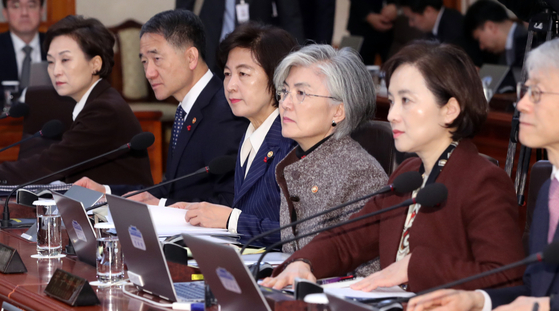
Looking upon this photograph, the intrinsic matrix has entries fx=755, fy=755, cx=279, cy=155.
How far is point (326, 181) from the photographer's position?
1964mm

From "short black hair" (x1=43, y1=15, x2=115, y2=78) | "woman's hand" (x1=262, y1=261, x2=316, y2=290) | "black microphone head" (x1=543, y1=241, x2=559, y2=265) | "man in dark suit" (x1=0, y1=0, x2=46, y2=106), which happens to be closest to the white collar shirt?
"man in dark suit" (x1=0, y1=0, x2=46, y2=106)

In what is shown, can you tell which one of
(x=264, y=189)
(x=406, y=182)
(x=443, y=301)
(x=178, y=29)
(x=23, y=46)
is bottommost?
(x=23, y=46)

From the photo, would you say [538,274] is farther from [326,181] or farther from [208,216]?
[208,216]

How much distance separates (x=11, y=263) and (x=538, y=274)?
1208 mm

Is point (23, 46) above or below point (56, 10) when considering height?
below

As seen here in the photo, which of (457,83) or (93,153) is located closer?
(457,83)

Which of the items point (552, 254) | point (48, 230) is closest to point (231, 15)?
point (48, 230)

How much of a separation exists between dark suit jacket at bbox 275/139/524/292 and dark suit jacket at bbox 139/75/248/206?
0.90 m

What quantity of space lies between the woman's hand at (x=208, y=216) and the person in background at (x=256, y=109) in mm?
58

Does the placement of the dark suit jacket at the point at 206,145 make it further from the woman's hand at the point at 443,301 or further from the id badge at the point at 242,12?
the id badge at the point at 242,12

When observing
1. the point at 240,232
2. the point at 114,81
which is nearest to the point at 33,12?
the point at 114,81

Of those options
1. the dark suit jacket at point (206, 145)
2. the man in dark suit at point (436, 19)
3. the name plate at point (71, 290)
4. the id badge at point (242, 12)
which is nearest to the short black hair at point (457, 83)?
the name plate at point (71, 290)

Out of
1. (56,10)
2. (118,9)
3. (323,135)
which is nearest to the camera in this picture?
(323,135)

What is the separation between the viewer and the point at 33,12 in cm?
561
